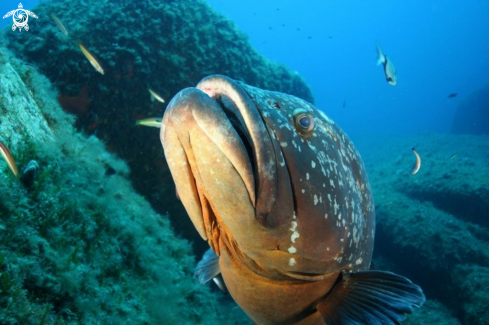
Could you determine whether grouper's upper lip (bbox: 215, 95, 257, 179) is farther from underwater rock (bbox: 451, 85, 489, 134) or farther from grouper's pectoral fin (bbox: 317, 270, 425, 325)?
underwater rock (bbox: 451, 85, 489, 134)

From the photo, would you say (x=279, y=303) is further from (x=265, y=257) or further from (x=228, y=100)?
(x=228, y=100)

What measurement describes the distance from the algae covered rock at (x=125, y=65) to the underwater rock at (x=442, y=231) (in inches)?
257

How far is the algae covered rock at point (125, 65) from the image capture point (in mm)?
6105

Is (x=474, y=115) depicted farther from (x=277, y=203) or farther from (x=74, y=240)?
(x=74, y=240)

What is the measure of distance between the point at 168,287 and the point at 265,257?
9.60ft

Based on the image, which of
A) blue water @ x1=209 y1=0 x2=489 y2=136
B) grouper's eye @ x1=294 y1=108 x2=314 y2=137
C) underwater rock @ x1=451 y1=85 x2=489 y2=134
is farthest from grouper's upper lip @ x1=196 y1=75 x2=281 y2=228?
blue water @ x1=209 y1=0 x2=489 y2=136

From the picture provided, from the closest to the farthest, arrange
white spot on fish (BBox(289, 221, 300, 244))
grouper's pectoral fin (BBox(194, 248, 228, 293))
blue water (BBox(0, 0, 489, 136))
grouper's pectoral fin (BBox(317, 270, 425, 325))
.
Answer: white spot on fish (BBox(289, 221, 300, 244)) < grouper's pectoral fin (BBox(317, 270, 425, 325)) < grouper's pectoral fin (BBox(194, 248, 228, 293)) < blue water (BBox(0, 0, 489, 136))

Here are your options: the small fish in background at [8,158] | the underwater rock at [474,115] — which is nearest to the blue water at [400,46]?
the underwater rock at [474,115]

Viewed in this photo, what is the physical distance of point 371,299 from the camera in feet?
7.27

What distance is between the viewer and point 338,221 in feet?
6.86

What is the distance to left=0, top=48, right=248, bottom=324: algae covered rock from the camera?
2.17 meters

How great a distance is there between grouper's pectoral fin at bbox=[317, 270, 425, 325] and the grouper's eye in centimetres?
124

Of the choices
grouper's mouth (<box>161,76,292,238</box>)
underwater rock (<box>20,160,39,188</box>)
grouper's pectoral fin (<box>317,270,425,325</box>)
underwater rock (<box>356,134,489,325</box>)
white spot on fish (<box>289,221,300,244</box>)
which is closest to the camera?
grouper's mouth (<box>161,76,292,238</box>)

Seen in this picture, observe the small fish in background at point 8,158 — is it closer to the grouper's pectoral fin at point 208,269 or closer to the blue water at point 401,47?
the grouper's pectoral fin at point 208,269
